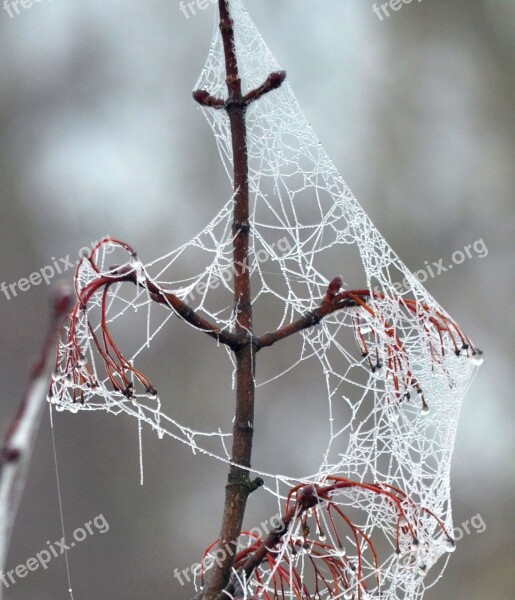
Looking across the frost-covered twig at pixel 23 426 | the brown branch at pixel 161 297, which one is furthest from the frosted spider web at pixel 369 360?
the frost-covered twig at pixel 23 426

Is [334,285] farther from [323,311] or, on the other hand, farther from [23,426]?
[23,426]

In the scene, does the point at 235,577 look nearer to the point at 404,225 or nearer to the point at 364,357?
the point at 364,357

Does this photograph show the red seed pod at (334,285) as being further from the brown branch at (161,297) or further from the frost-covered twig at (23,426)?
the frost-covered twig at (23,426)

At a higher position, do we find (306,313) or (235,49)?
(235,49)

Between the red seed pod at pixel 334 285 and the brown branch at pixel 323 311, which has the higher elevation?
the red seed pod at pixel 334 285

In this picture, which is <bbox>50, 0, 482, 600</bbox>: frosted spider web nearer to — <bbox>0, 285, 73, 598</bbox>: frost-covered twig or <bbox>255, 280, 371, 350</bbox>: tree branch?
<bbox>255, 280, 371, 350</bbox>: tree branch

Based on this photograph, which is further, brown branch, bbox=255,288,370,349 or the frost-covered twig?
brown branch, bbox=255,288,370,349

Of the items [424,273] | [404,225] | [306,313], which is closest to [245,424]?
[306,313]

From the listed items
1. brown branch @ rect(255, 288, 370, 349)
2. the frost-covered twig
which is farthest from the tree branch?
the frost-covered twig

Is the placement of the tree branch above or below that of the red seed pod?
below

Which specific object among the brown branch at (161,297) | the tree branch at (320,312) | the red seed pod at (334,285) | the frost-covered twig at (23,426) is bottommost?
the frost-covered twig at (23,426)

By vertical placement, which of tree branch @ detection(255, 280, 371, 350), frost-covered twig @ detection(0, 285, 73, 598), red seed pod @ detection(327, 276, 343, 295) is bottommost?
frost-covered twig @ detection(0, 285, 73, 598)
